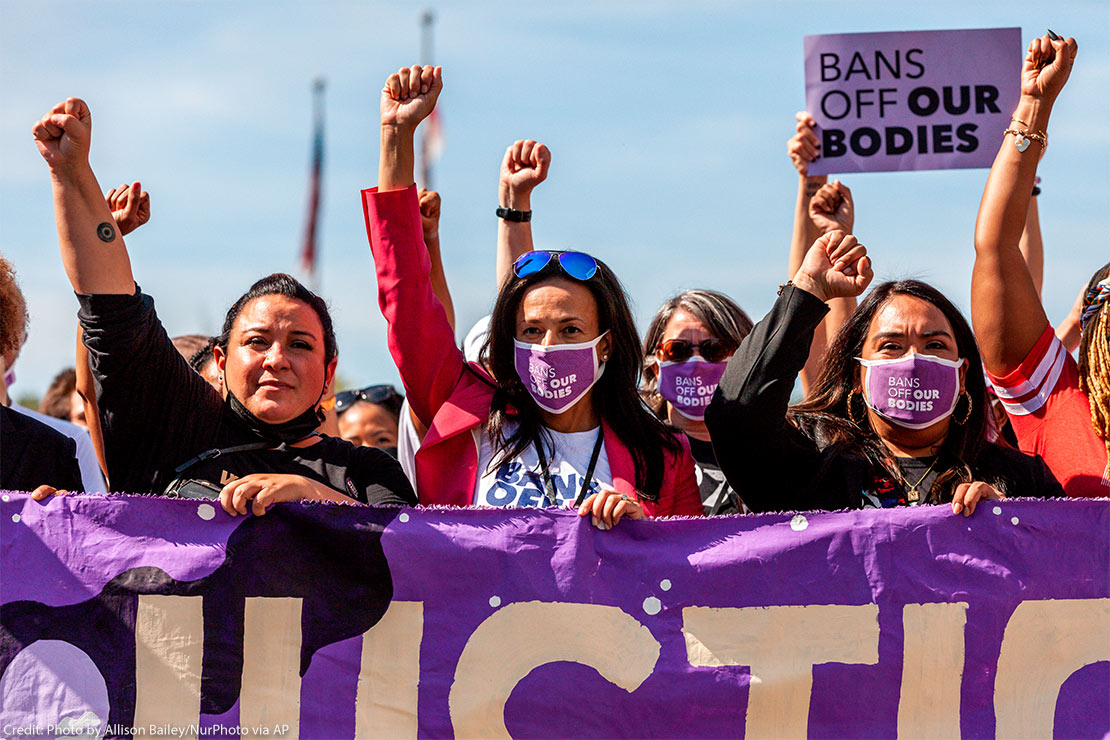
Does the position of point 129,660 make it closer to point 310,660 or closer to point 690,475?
point 310,660

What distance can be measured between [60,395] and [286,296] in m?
3.48

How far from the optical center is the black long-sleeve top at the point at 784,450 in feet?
11.7

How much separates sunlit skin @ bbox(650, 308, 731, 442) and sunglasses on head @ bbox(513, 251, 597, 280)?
912 millimetres

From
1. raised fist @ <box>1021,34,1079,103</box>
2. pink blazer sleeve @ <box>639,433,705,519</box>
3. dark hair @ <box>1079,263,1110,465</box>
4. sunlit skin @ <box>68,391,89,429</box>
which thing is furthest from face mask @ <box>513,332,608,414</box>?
sunlit skin @ <box>68,391,89,429</box>

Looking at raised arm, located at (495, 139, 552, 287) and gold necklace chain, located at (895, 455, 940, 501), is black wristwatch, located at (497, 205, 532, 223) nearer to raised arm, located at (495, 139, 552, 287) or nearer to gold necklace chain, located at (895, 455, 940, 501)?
raised arm, located at (495, 139, 552, 287)

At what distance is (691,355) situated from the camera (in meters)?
4.97

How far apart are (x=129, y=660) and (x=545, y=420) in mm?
1396

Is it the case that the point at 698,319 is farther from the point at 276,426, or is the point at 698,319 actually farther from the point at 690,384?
the point at 276,426

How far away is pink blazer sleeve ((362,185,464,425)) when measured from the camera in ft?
13.0

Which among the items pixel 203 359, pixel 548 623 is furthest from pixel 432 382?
pixel 203 359

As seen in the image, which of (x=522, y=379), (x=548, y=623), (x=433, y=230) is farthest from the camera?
(x=433, y=230)

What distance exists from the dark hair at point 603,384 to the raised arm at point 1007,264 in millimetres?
1018

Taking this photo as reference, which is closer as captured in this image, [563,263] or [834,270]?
[834,270]

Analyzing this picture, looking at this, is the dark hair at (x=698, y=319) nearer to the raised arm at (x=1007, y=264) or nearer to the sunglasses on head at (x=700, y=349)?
the sunglasses on head at (x=700, y=349)
